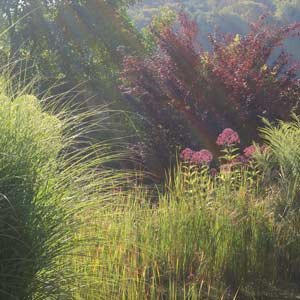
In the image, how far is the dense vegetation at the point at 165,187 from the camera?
241cm

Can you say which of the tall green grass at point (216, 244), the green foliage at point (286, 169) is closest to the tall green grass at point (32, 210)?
the tall green grass at point (216, 244)

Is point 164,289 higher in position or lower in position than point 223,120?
lower

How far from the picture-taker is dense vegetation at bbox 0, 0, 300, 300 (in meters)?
2.41

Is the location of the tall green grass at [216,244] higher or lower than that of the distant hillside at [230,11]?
lower

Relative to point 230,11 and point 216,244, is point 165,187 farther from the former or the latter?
point 230,11

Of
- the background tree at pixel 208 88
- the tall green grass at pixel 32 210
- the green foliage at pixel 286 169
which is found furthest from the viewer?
the background tree at pixel 208 88

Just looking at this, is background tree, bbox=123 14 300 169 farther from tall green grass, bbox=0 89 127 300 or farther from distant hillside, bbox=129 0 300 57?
distant hillside, bbox=129 0 300 57

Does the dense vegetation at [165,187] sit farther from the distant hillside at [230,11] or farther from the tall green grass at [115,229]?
the distant hillside at [230,11]

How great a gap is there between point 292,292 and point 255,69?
190 inches

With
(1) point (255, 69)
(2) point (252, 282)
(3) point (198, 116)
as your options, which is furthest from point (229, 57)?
(2) point (252, 282)

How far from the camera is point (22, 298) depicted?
2.35 meters

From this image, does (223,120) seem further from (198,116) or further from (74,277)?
(74,277)

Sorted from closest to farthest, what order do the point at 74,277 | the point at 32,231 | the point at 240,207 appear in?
1. the point at 32,231
2. the point at 74,277
3. the point at 240,207

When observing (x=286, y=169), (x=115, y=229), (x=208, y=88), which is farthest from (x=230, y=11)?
(x=115, y=229)
